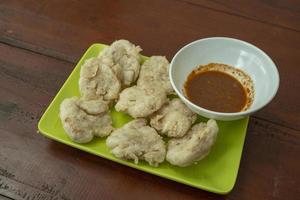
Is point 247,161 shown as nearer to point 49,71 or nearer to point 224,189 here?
point 224,189

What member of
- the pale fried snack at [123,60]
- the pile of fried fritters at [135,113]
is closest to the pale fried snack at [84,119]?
the pile of fried fritters at [135,113]

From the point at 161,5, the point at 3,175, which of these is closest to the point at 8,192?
the point at 3,175

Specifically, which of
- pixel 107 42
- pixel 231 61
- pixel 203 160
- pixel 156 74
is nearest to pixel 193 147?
pixel 203 160

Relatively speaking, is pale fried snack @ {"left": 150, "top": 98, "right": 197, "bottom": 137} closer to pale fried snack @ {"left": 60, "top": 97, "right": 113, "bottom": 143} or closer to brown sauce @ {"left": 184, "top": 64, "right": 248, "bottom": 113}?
brown sauce @ {"left": 184, "top": 64, "right": 248, "bottom": 113}

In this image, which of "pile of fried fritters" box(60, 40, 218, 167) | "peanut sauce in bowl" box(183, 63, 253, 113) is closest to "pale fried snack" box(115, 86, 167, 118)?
"pile of fried fritters" box(60, 40, 218, 167)

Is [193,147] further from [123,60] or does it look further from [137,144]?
[123,60]
